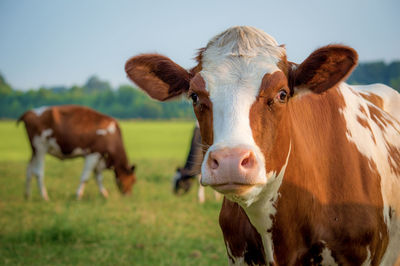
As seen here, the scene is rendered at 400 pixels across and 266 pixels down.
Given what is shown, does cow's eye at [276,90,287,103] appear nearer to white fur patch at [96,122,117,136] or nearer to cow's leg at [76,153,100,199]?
cow's leg at [76,153,100,199]

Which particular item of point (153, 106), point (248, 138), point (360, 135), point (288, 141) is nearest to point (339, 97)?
point (360, 135)

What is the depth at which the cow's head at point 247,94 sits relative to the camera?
2.09 m

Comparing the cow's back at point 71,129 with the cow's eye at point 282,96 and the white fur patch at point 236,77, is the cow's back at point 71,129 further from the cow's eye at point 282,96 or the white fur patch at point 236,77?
the cow's eye at point 282,96

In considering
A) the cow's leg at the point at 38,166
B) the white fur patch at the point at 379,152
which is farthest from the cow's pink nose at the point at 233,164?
the cow's leg at the point at 38,166

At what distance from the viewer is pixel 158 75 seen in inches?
121

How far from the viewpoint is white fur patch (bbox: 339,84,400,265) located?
117 inches

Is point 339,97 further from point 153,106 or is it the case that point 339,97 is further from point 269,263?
point 153,106

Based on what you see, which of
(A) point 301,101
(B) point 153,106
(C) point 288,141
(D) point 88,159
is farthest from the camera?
(B) point 153,106

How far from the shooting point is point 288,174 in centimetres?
266

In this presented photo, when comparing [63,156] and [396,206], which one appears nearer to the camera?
[396,206]

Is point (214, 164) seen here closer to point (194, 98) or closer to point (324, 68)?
point (194, 98)

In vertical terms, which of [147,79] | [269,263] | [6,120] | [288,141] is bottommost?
[6,120]

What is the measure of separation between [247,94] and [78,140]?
10.7 meters

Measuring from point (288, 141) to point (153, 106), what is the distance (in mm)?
50359
